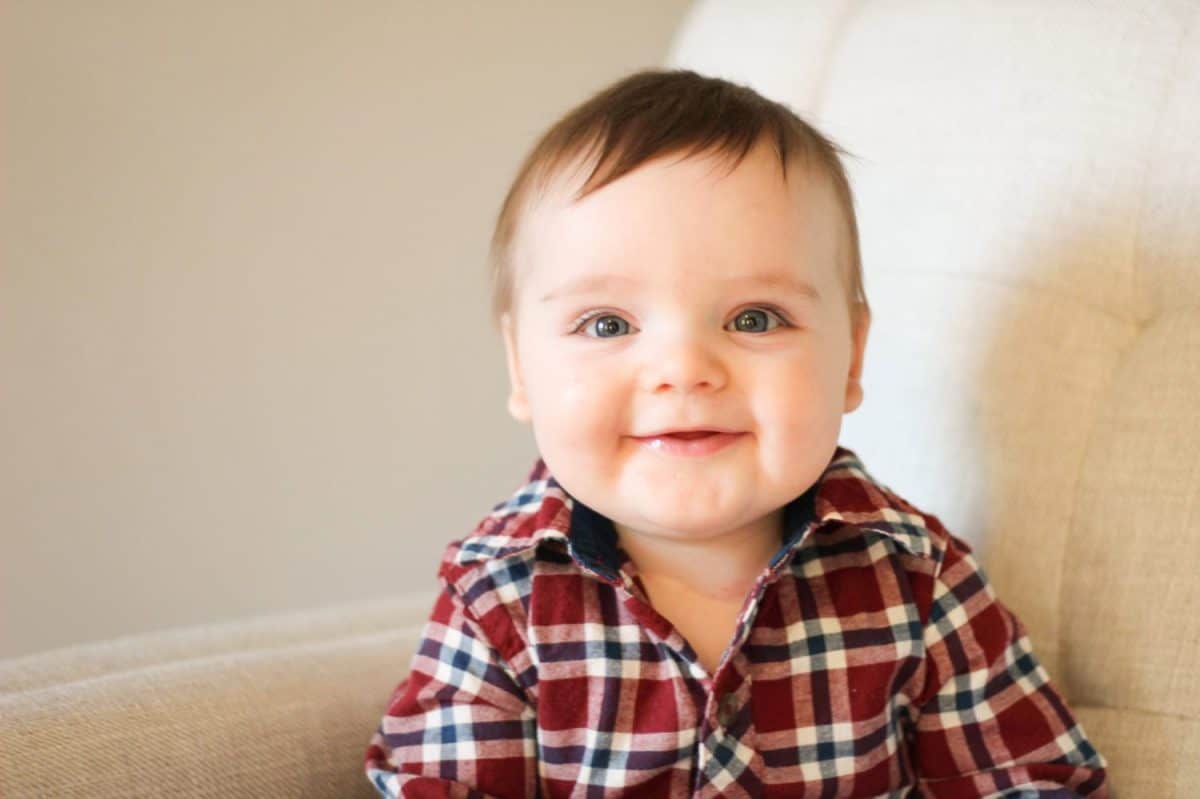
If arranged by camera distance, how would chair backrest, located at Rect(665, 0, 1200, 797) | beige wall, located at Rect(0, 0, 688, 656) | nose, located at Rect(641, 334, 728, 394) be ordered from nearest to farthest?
1. nose, located at Rect(641, 334, 728, 394)
2. chair backrest, located at Rect(665, 0, 1200, 797)
3. beige wall, located at Rect(0, 0, 688, 656)

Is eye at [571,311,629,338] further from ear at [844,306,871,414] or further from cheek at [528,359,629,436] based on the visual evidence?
ear at [844,306,871,414]

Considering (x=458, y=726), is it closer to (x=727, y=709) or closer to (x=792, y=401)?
(x=727, y=709)

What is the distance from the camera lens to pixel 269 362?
163 centimetres

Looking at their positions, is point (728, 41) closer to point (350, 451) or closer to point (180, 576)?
point (350, 451)

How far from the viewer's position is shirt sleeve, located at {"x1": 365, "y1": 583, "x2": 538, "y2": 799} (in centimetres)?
90

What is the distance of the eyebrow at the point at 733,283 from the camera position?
0.84 meters

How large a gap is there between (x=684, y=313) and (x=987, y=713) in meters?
0.36

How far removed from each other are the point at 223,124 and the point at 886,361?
2.78 ft

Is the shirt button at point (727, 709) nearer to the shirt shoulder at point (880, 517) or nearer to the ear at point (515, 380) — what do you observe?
the shirt shoulder at point (880, 517)

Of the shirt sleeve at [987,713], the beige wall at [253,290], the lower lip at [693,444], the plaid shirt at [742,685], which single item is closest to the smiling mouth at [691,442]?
the lower lip at [693,444]

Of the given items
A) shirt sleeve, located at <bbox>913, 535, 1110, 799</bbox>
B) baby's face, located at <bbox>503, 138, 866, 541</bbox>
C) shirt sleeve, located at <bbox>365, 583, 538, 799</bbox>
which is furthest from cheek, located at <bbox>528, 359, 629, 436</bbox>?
shirt sleeve, located at <bbox>913, 535, 1110, 799</bbox>

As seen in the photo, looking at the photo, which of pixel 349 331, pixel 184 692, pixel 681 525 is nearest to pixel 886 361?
pixel 681 525

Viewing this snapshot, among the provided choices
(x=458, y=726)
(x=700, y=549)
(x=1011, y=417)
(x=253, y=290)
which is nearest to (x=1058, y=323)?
(x=1011, y=417)

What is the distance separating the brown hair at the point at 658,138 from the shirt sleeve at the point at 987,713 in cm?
23
